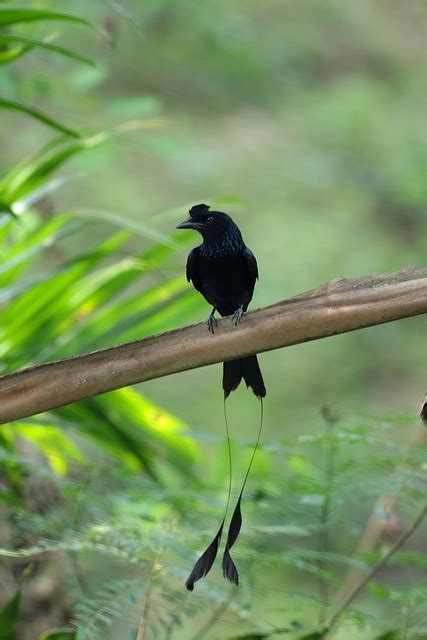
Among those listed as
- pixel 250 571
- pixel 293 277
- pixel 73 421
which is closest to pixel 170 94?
pixel 293 277

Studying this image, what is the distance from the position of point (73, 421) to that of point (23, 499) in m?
0.21

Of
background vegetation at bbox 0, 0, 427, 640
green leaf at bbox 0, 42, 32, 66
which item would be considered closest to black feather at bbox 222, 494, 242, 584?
background vegetation at bbox 0, 0, 427, 640

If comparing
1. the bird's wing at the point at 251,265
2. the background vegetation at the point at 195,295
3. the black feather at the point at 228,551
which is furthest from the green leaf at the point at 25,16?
the black feather at the point at 228,551

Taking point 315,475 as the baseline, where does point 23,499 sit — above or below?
below

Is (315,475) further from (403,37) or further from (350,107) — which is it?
(403,37)

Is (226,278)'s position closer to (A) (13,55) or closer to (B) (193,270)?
(B) (193,270)

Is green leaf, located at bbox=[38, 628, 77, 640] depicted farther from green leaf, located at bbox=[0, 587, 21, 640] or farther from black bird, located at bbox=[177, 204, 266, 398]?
black bird, located at bbox=[177, 204, 266, 398]

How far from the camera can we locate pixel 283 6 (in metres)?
7.00

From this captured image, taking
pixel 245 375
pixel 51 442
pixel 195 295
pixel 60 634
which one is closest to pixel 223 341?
pixel 245 375

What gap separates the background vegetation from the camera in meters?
1.97

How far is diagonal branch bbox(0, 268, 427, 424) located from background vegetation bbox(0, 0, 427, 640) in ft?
1.26

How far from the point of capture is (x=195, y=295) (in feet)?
7.88

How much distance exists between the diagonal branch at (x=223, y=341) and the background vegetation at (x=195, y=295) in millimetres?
385

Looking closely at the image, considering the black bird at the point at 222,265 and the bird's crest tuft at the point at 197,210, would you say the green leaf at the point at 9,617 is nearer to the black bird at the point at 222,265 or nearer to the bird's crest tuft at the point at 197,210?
the black bird at the point at 222,265
